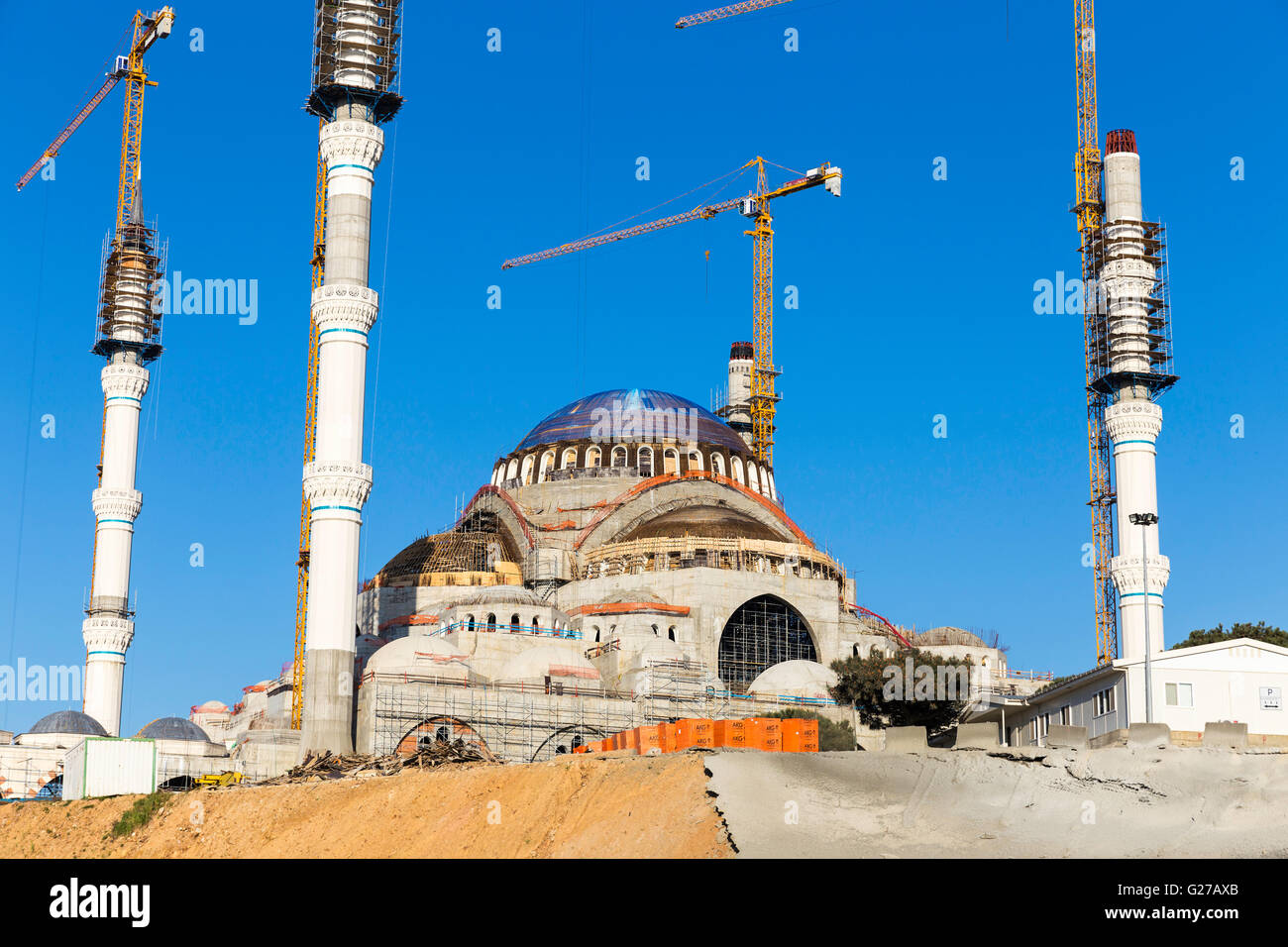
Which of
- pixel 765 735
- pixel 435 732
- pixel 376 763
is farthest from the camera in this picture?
pixel 435 732

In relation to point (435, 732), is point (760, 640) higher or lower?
higher

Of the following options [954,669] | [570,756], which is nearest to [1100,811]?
[570,756]

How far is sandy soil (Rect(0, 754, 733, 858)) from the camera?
40969 millimetres

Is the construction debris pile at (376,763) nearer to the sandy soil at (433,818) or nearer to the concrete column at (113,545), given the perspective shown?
the sandy soil at (433,818)

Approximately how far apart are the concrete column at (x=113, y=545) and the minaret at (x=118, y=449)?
51 mm

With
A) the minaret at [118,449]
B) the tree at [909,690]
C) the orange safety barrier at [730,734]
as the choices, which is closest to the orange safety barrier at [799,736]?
the orange safety barrier at [730,734]

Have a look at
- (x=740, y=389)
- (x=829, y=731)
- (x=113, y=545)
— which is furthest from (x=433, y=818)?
(x=740, y=389)

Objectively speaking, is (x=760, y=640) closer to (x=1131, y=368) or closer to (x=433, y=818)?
(x=1131, y=368)

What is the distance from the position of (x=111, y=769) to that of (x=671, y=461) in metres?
48.3

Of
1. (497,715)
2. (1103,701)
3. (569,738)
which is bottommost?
(569,738)

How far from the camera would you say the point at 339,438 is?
74.6 metres

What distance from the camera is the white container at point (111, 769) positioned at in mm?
65188

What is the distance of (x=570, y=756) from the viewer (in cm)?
4944

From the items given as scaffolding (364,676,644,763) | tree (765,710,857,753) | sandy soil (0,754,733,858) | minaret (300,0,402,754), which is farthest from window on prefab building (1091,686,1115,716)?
minaret (300,0,402,754)
